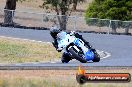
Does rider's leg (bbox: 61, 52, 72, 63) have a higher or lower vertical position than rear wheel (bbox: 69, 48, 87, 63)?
lower

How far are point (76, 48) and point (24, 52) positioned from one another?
20874mm

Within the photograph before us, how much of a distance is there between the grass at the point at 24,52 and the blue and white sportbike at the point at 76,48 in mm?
15868

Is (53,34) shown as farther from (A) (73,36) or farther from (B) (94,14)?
(B) (94,14)

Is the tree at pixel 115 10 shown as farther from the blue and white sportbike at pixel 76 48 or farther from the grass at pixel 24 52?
the blue and white sportbike at pixel 76 48

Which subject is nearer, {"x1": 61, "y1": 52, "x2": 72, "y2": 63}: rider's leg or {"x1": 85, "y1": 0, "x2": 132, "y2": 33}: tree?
{"x1": 61, "y1": 52, "x2": 72, "y2": 63}: rider's leg

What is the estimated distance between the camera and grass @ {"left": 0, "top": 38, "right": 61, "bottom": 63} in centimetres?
2741

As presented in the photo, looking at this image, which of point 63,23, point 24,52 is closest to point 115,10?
point 63,23

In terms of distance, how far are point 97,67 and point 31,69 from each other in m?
2.83

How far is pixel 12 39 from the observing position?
121 ft

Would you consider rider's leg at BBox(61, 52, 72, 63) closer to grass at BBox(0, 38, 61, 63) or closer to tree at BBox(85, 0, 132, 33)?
grass at BBox(0, 38, 61, 63)

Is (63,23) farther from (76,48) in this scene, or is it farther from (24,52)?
(76,48)

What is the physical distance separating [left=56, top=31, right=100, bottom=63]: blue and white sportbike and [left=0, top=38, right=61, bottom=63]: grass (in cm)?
1587

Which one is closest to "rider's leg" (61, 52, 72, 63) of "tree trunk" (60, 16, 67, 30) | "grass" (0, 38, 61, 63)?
"grass" (0, 38, 61, 63)

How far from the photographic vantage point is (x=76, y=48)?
31.7 ft
